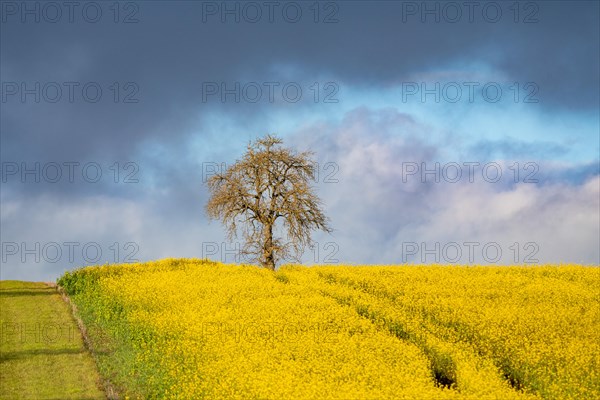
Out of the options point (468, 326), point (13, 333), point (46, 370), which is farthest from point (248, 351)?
point (13, 333)

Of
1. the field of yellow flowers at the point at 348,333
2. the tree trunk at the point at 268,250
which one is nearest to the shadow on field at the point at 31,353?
the field of yellow flowers at the point at 348,333

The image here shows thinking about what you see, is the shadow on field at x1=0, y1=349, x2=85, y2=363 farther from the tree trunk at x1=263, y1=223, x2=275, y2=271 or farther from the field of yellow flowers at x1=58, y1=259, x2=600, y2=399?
the tree trunk at x1=263, y1=223, x2=275, y2=271

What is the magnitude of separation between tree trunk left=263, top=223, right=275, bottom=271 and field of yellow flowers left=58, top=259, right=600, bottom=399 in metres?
4.31

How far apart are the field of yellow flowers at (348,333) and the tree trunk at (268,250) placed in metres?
4.31

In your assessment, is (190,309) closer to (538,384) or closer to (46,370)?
(46,370)

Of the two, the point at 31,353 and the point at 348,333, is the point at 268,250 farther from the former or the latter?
the point at 31,353

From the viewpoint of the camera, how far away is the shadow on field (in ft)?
78.3

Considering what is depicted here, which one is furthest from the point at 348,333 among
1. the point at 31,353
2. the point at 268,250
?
the point at 268,250

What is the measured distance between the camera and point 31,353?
2436 cm

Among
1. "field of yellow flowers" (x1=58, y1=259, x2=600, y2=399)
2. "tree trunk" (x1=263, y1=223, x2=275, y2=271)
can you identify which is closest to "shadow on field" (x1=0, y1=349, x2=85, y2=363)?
"field of yellow flowers" (x1=58, y1=259, x2=600, y2=399)

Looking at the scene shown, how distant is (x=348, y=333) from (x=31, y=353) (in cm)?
1131

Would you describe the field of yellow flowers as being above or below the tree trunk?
below

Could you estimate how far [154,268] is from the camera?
131ft

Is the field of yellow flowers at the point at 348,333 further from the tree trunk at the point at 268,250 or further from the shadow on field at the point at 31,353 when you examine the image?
the tree trunk at the point at 268,250
